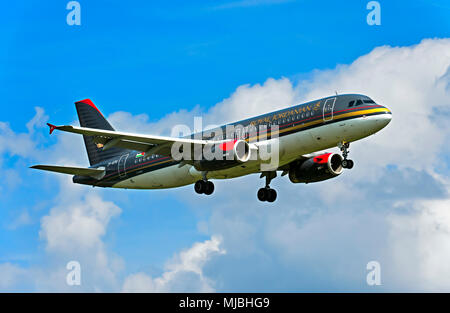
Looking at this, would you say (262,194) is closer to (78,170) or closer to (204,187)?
(204,187)

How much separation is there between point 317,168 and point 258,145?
7373mm

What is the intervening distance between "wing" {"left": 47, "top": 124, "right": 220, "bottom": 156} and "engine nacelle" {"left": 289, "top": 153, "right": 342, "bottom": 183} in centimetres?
843

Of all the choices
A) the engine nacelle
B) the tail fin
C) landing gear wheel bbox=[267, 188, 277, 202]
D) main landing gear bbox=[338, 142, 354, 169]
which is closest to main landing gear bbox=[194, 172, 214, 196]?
landing gear wheel bbox=[267, 188, 277, 202]

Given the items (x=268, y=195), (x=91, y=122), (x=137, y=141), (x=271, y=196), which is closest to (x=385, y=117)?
(x=271, y=196)

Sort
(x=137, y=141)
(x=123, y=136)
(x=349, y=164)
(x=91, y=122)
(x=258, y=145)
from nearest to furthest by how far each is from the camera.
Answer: (x=123, y=136) < (x=349, y=164) < (x=137, y=141) < (x=258, y=145) < (x=91, y=122)

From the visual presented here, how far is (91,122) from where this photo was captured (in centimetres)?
7050

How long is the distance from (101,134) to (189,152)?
7.25m

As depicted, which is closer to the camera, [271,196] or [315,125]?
[315,125]

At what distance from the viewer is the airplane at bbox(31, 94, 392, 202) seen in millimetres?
51000

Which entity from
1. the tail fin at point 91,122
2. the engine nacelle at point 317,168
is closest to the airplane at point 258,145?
the engine nacelle at point 317,168

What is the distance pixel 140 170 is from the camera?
6059 centimetres

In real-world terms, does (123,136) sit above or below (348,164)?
above
